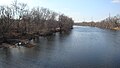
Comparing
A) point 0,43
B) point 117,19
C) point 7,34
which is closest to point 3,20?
point 7,34

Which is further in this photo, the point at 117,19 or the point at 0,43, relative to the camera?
the point at 117,19

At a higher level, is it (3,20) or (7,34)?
(3,20)

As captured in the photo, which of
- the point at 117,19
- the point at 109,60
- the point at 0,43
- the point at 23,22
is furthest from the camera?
the point at 117,19

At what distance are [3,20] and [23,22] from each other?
29.9 ft

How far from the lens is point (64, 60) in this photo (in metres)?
23.6

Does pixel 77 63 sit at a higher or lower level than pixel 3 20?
lower

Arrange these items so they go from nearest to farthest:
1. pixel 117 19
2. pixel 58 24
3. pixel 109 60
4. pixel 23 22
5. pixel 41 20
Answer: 1. pixel 109 60
2. pixel 23 22
3. pixel 41 20
4. pixel 58 24
5. pixel 117 19

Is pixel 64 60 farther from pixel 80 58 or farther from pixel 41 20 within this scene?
pixel 41 20

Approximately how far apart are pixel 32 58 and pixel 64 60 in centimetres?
398

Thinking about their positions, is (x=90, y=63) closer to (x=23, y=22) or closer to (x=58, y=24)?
(x=23, y=22)

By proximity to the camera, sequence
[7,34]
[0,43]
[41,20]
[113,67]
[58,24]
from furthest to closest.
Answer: [58,24] → [41,20] → [7,34] → [0,43] → [113,67]

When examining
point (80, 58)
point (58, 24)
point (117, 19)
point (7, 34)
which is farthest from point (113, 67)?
point (117, 19)

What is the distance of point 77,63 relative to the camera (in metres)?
22.2

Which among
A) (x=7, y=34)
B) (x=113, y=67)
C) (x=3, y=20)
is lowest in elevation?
(x=113, y=67)
